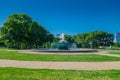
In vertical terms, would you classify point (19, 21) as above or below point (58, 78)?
above

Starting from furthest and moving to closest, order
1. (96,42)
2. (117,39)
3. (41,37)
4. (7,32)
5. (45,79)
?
(117,39), (96,42), (41,37), (7,32), (45,79)

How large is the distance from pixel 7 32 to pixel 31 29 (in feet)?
26.0

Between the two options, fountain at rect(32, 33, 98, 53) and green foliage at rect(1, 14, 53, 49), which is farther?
green foliage at rect(1, 14, 53, 49)

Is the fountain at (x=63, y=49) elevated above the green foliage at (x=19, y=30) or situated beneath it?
situated beneath

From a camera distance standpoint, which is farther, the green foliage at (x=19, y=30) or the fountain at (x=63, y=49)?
the green foliage at (x=19, y=30)

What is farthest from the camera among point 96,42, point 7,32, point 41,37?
point 96,42

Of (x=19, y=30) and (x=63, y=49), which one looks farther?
(x=19, y=30)

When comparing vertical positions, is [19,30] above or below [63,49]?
above

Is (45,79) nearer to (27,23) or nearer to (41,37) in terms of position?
(27,23)

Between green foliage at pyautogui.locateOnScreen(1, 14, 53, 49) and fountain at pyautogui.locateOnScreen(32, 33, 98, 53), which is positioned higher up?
green foliage at pyautogui.locateOnScreen(1, 14, 53, 49)

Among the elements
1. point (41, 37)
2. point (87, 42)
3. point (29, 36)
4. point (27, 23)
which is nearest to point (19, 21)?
point (27, 23)

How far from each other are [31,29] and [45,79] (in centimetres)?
5643

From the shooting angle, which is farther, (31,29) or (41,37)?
(41,37)

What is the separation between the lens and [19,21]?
6019 centimetres
